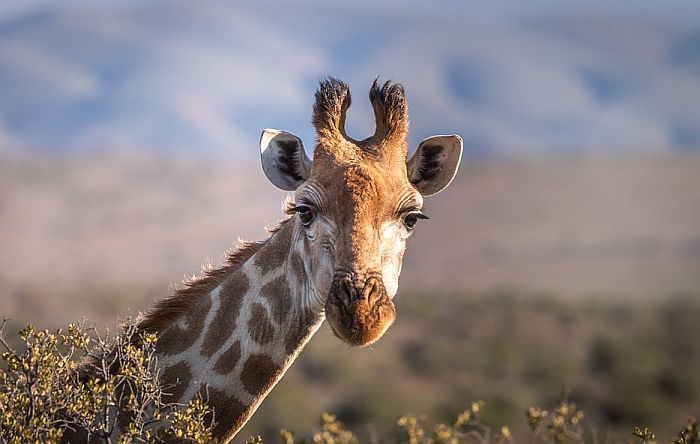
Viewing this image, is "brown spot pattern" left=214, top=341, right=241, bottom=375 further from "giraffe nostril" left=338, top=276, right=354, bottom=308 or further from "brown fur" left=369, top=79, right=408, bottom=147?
"brown fur" left=369, top=79, right=408, bottom=147

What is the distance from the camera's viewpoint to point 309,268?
6977 mm

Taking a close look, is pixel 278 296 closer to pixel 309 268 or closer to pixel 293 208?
pixel 309 268

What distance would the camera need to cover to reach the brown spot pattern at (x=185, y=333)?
7.34m

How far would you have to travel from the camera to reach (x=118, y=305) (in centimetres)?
4878

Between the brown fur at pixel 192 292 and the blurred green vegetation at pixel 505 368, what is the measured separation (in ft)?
44.8

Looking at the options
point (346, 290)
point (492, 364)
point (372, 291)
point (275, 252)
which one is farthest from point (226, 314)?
point (492, 364)

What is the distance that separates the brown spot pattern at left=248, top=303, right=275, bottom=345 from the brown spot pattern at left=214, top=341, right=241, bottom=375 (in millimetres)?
149

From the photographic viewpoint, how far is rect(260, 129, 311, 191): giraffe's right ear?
7.46 metres

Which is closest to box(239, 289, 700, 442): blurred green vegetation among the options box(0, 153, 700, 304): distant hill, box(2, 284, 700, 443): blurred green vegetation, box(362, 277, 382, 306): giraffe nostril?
box(2, 284, 700, 443): blurred green vegetation

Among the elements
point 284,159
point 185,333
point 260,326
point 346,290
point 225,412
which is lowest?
point 225,412

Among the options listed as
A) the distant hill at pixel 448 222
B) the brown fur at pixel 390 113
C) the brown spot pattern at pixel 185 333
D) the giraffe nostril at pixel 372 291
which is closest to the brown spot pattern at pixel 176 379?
the brown spot pattern at pixel 185 333

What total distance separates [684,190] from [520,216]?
2119 cm

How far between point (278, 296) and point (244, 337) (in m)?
0.41

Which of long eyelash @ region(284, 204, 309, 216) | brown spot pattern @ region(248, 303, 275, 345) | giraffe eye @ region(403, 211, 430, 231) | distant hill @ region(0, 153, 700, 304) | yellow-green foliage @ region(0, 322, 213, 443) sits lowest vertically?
yellow-green foliage @ region(0, 322, 213, 443)
